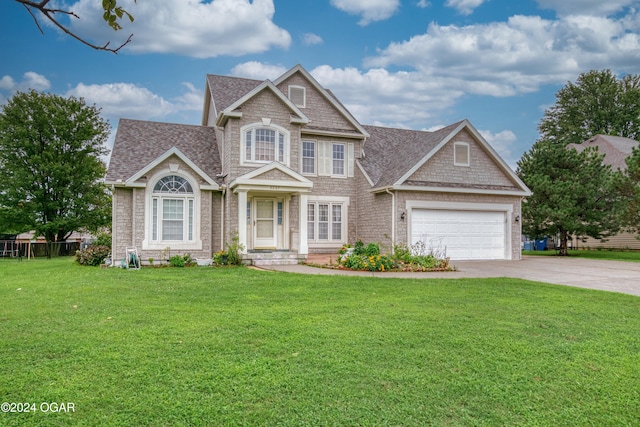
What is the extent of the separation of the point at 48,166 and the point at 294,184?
18.0 meters

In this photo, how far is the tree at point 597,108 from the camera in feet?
149

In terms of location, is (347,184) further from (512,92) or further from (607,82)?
(607,82)

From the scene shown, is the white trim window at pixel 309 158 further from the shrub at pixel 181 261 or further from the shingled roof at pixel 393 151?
the shrub at pixel 181 261

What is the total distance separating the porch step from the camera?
16406mm

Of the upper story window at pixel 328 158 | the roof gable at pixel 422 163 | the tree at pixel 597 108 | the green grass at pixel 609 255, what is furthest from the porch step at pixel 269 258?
the tree at pixel 597 108

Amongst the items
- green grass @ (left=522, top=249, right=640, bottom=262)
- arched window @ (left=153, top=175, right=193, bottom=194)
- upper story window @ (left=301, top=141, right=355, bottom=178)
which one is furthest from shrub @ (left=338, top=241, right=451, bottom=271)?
green grass @ (left=522, top=249, right=640, bottom=262)

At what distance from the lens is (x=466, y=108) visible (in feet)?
78.7

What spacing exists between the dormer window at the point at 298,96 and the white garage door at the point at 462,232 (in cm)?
709

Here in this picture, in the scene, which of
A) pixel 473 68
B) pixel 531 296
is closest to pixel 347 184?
Answer: pixel 473 68

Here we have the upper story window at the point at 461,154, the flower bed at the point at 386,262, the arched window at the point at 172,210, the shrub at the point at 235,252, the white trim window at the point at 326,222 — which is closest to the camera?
the flower bed at the point at 386,262

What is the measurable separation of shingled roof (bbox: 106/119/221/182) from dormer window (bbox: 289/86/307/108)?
3902 millimetres

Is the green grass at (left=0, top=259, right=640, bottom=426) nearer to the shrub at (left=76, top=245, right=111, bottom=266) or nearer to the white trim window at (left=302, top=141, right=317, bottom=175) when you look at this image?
the shrub at (left=76, top=245, right=111, bottom=266)

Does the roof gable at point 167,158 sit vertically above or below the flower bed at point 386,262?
above

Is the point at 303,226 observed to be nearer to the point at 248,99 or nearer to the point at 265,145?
the point at 265,145
